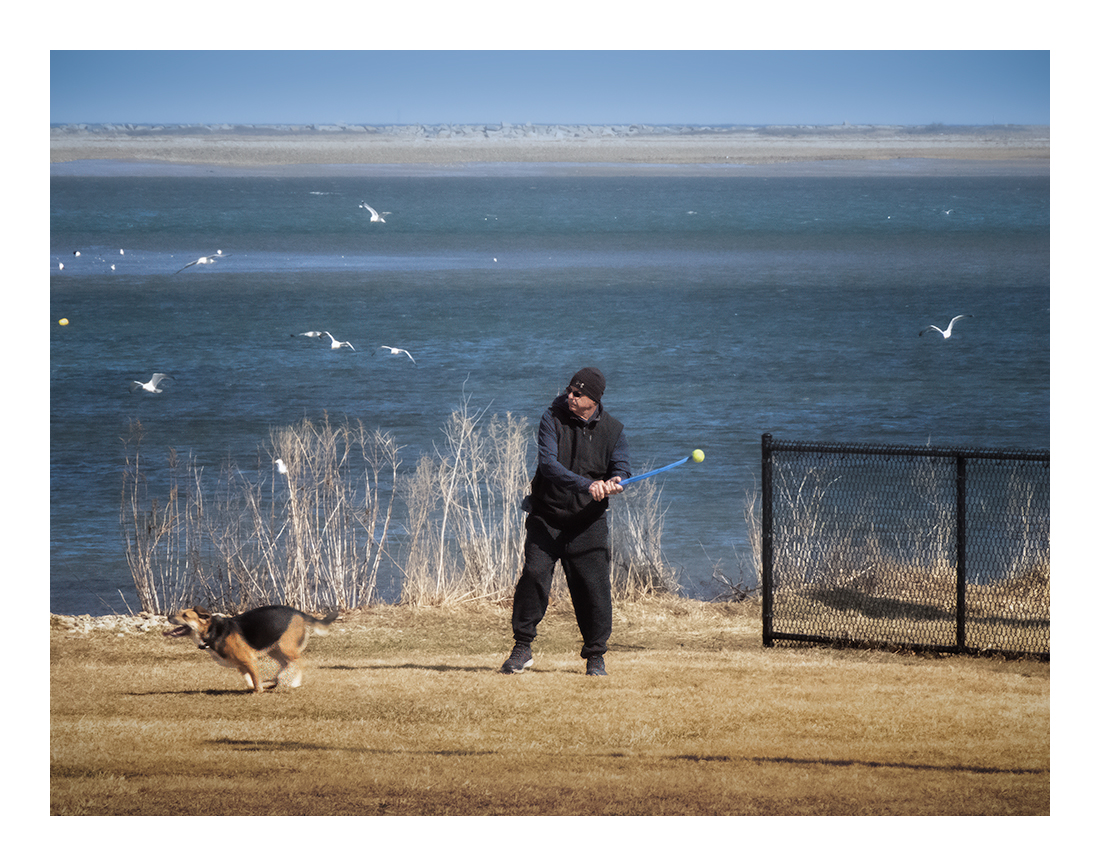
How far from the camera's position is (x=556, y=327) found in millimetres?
56969

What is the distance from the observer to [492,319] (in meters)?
59.4

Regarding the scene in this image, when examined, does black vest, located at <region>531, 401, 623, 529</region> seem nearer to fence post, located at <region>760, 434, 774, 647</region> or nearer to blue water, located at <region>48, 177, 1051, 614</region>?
fence post, located at <region>760, 434, 774, 647</region>

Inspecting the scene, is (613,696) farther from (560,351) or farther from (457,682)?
(560,351)

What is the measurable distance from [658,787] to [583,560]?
149 centimetres

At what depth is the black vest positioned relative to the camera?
622 centimetres

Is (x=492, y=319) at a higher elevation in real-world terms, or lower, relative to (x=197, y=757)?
higher

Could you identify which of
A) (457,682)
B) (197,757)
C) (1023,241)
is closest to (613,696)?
(457,682)

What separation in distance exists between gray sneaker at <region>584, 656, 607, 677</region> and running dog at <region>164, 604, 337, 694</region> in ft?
4.49

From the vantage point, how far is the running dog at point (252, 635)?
236 inches

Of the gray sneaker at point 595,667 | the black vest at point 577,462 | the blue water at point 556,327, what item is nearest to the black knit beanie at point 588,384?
the black vest at point 577,462

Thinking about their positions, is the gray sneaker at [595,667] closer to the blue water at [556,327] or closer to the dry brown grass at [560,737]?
the dry brown grass at [560,737]

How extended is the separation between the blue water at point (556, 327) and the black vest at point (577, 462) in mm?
8832

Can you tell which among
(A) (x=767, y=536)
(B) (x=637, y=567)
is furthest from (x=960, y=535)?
(B) (x=637, y=567)

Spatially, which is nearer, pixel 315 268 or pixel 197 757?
pixel 197 757
